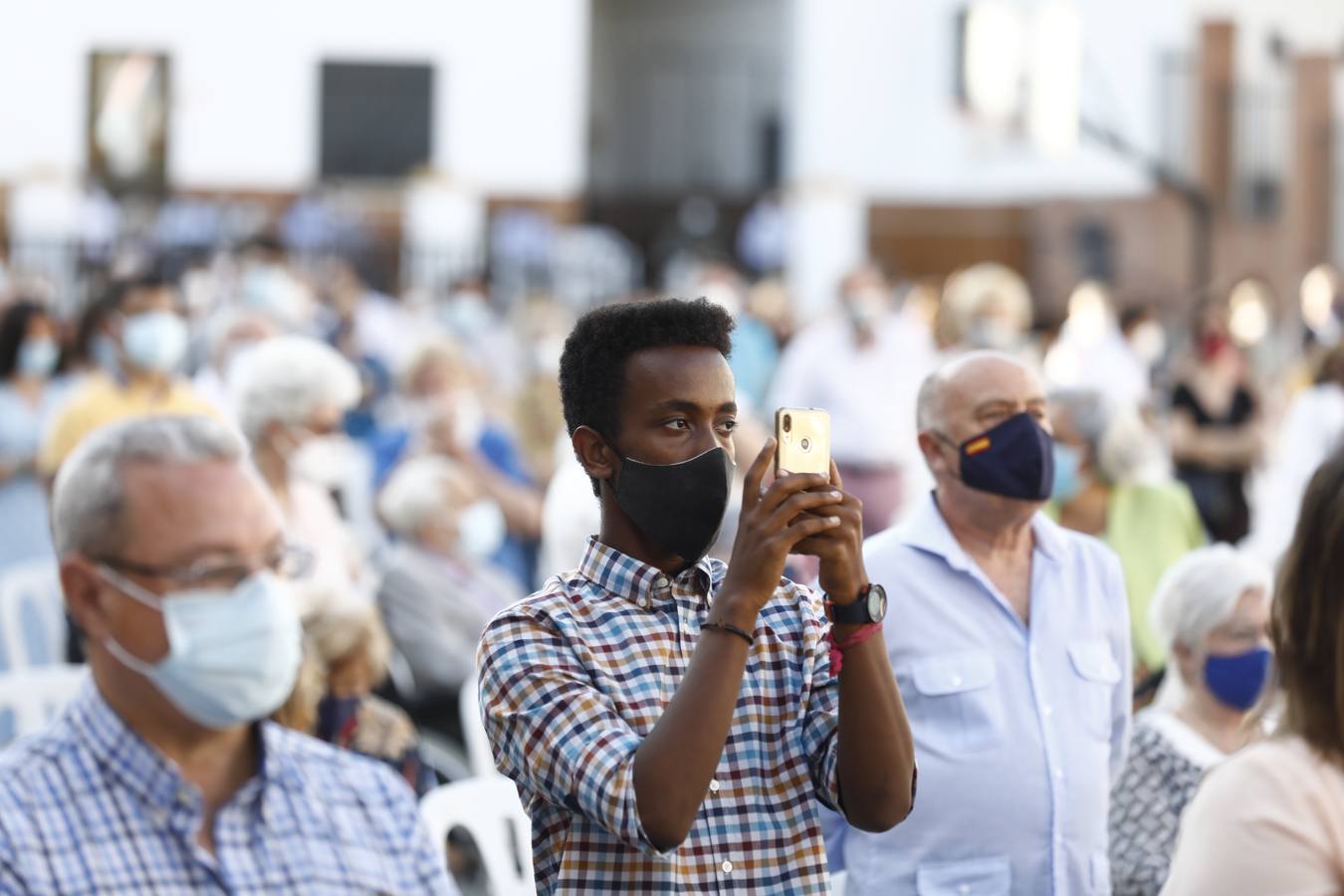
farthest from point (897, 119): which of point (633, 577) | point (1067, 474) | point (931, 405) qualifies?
point (633, 577)

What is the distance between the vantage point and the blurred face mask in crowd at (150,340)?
22.1ft

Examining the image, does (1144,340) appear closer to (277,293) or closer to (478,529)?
(277,293)

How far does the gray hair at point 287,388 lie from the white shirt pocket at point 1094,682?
2.58m

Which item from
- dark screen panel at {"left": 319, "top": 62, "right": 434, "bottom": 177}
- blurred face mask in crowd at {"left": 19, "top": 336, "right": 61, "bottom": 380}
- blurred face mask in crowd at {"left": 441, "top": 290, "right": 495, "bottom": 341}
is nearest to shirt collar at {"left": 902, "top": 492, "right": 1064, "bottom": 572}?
blurred face mask in crowd at {"left": 19, "top": 336, "right": 61, "bottom": 380}

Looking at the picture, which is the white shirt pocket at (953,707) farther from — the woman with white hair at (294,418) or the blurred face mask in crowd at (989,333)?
the blurred face mask in crowd at (989,333)

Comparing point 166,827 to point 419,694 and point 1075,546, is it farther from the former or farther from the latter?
point 419,694

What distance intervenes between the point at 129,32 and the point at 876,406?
17497 millimetres

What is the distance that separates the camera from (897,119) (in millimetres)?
23781

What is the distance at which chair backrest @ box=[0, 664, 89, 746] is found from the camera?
15.0 feet

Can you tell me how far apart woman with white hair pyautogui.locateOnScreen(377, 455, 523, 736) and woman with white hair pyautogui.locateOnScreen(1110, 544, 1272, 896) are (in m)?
2.33

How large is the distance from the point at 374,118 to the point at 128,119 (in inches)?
114

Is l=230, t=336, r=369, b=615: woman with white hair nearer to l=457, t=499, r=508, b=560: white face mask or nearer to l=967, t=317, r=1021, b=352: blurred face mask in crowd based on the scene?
l=457, t=499, r=508, b=560: white face mask

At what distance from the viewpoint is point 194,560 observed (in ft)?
7.68

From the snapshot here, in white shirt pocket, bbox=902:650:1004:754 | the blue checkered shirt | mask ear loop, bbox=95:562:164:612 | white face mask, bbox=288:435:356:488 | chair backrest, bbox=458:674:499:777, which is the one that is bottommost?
chair backrest, bbox=458:674:499:777
